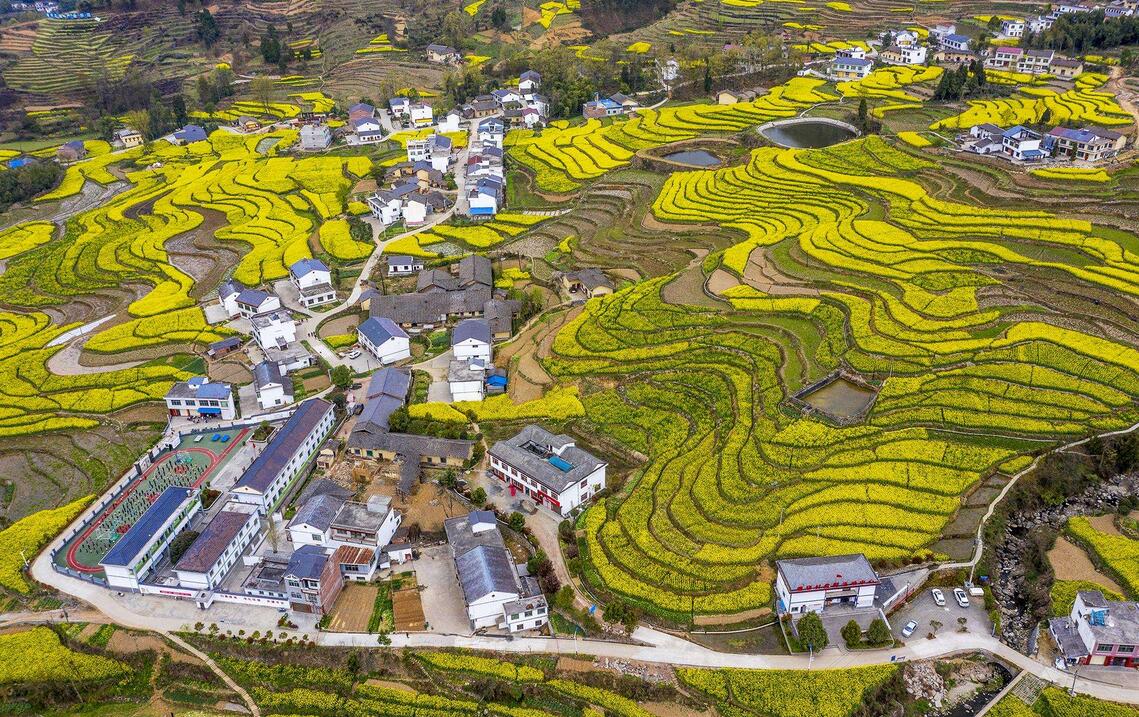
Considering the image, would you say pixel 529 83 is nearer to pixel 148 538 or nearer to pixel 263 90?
pixel 263 90

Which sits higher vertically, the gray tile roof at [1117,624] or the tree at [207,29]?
the tree at [207,29]

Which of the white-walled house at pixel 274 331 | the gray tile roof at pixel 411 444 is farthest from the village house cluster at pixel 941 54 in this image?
the gray tile roof at pixel 411 444

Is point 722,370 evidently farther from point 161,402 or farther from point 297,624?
point 161,402

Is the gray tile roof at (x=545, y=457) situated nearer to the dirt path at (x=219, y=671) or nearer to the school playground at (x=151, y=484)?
the dirt path at (x=219, y=671)

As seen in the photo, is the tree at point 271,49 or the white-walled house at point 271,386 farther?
the tree at point 271,49

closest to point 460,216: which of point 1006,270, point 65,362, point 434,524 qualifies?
point 65,362

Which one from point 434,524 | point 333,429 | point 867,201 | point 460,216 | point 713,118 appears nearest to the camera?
point 434,524
